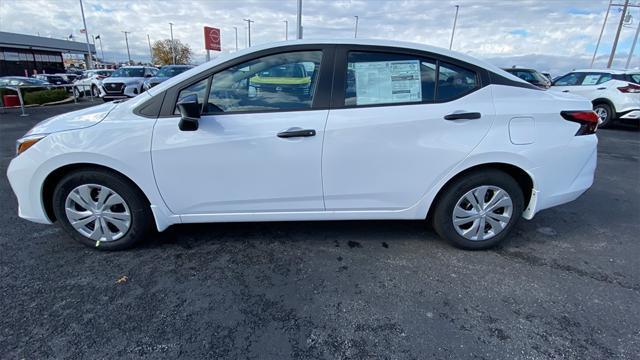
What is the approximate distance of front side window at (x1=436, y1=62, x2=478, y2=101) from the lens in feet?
8.54

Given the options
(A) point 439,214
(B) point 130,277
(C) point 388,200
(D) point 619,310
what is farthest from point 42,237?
(D) point 619,310

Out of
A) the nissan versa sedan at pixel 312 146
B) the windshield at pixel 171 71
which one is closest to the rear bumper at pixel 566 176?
the nissan versa sedan at pixel 312 146

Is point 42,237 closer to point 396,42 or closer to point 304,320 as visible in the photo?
point 304,320

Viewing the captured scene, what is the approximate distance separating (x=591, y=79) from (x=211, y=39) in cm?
2483

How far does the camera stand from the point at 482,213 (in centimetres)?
279

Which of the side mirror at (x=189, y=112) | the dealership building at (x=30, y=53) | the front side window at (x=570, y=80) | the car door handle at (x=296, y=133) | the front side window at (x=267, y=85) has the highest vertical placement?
the dealership building at (x=30, y=53)

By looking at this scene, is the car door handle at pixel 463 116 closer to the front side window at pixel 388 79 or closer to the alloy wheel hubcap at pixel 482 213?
the front side window at pixel 388 79

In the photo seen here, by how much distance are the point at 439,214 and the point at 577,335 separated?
1.17 metres

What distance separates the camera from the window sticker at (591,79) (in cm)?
954

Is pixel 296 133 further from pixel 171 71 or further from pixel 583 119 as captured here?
pixel 171 71

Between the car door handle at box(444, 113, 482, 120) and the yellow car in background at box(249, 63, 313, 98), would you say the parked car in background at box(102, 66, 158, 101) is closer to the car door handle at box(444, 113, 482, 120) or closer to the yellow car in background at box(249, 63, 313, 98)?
the yellow car in background at box(249, 63, 313, 98)

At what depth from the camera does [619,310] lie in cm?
221

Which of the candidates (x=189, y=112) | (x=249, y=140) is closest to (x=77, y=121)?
(x=189, y=112)

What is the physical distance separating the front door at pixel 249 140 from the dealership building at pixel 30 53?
45321mm
